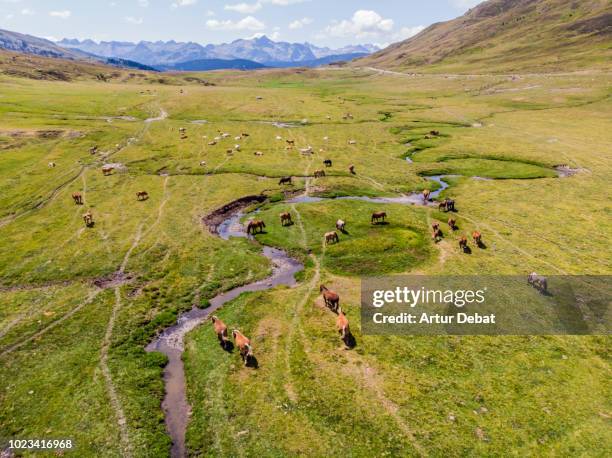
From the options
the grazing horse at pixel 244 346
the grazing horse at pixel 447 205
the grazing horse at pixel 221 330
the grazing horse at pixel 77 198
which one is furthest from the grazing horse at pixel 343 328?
the grazing horse at pixel 77 198

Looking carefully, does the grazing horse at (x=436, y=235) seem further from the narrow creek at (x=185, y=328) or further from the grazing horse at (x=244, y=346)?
the grazing horse at (x=244, y=346)

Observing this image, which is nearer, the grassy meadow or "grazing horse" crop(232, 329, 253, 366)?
the grassy meadow

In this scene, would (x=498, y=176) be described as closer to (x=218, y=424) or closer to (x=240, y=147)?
(x=240, y=147)

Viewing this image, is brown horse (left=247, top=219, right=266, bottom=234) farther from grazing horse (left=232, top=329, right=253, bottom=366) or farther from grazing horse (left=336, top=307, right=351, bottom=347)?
grazing horse (left=336, top=307, right=351, bottom=347)

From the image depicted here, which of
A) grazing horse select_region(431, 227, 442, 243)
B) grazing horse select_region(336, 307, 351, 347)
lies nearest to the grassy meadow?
grazing horse select_region(336, 307, 351, 347)

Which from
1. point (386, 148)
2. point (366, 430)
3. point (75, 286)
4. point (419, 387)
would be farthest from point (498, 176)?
point (75, 286)
